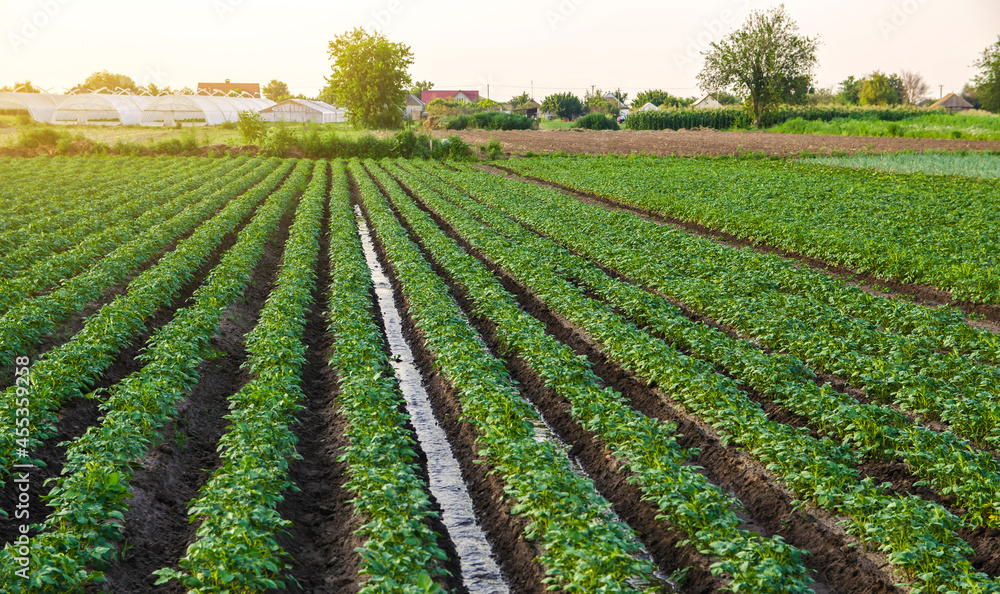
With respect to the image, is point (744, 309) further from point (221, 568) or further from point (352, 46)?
point (352, 46)

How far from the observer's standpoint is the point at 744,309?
10.8 metres

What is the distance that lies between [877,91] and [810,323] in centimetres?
11701

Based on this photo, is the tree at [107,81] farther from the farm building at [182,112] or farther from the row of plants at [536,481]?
the row of plants at [536,481]

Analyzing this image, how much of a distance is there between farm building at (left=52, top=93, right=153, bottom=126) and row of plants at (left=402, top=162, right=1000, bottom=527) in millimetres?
79461

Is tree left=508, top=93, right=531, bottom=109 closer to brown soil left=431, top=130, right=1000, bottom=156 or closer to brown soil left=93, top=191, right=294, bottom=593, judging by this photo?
brown soil left=431, top=130, right=1000, bottom=156

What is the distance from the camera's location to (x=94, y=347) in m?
8.41

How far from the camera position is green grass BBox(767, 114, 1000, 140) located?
5238cm

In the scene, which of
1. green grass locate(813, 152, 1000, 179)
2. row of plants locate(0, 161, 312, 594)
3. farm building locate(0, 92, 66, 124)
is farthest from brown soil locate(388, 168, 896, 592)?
farm building locate(0, 92, 66, 124)

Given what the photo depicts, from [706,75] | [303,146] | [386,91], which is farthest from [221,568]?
[706,75]

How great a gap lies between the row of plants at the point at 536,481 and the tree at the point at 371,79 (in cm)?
6770

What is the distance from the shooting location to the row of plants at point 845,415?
5.74m

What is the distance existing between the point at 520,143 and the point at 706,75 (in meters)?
35.6

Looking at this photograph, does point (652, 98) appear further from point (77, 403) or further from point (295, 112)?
point (77, 403)

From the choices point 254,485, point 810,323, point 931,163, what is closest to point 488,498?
point 254,485
